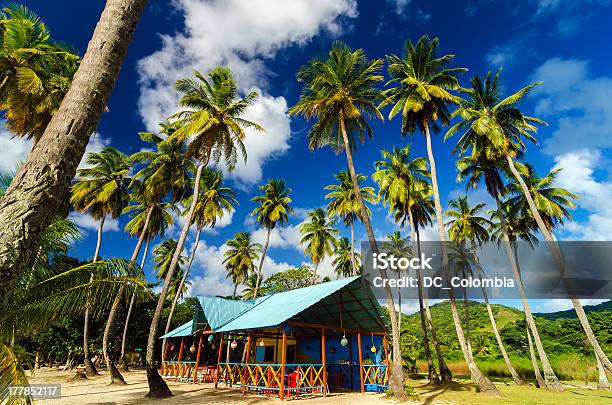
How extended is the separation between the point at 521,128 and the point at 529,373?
73.7ft

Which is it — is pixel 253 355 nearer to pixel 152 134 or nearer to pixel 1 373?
pixel 152 134

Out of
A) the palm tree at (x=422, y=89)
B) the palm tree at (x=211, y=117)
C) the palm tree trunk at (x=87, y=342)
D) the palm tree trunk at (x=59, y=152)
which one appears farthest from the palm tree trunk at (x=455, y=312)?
the palm tree trunk at (x=87, y=342)

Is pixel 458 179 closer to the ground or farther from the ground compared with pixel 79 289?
farther from the ground

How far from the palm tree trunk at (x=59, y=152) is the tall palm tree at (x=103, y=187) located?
74.5ft

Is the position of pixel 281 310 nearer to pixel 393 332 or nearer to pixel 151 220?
pixel 393 332

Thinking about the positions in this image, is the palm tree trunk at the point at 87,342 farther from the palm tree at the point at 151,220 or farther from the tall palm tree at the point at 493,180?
the tall palm tree at the point at 493,180

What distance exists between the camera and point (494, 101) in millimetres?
20359

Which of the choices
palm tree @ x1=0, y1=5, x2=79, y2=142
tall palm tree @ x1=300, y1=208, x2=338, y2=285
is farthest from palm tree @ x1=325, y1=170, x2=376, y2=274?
palm tree @ x1=0, y1=5, x2=79, y2=142

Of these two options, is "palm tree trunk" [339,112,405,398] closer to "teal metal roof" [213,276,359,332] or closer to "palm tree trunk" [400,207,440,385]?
"teal metal roof" [213,276,359,332]

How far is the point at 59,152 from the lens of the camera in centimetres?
292

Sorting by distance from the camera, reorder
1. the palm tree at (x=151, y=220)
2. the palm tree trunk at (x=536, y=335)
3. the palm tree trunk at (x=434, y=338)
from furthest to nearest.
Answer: the palm tree at (x=151, y=220) < the palm tree trunk at (x=434, y=338) < the palm tree trunk at (x=536, y=335)

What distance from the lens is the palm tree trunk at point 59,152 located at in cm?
262

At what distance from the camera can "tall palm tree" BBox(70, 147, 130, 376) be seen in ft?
76.4

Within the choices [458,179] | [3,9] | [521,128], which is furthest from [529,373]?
→ [3,9]
